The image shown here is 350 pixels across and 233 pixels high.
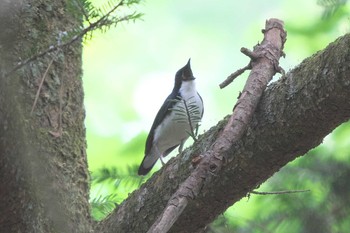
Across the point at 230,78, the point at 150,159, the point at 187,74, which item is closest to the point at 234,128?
the point at 230,78

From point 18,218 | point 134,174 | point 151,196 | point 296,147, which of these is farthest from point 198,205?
point 134,174

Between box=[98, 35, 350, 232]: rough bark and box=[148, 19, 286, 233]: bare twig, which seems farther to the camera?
box=[98, 35, 350, 232]: rough bark

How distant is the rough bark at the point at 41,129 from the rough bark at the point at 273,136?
24 centimetres

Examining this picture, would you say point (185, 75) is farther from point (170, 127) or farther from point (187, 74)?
point (170, 127)

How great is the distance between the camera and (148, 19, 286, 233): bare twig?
1.22 m

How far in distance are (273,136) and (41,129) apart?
686mm

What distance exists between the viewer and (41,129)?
6.42 feet

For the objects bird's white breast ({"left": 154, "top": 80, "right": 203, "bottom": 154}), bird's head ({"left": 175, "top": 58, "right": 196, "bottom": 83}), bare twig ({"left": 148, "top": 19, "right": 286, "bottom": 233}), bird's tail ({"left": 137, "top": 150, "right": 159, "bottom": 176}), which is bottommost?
bare twig ({"left": 148, "top": 19, "right": 286, "bottom": 233})

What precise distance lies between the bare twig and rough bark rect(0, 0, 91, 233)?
30 centimetres

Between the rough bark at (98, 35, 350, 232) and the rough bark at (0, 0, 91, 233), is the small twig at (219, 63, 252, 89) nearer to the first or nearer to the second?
the rough bark at (98, 35, 350, 232)

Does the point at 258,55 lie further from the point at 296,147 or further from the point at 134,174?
the point at 134,174

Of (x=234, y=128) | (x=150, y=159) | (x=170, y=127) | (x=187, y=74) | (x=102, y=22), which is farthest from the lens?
(x=187, y=74)

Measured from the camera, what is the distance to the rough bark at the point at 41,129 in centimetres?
141

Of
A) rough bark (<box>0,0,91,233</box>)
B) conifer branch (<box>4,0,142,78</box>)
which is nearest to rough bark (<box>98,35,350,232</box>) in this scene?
rough bark (<box>0,0,91,233</box>)
